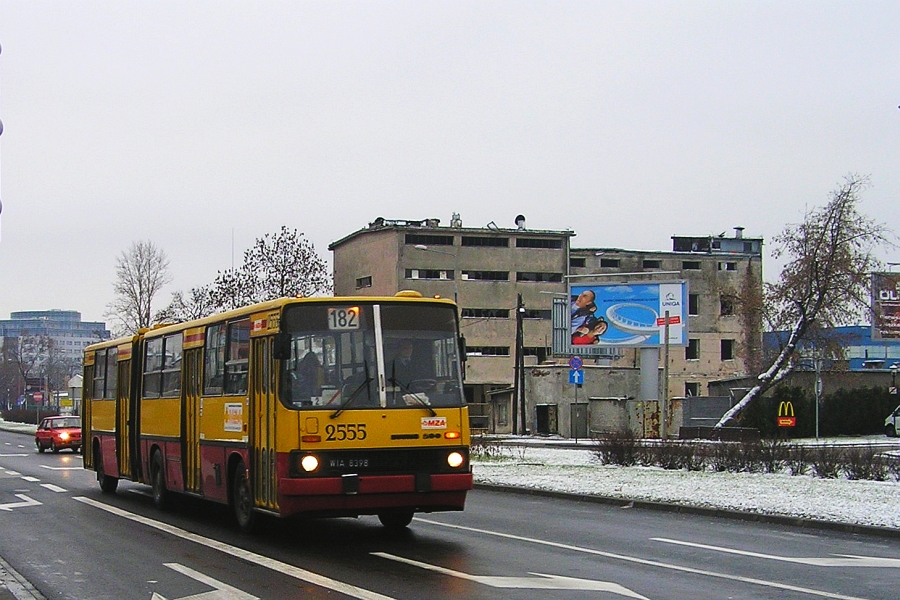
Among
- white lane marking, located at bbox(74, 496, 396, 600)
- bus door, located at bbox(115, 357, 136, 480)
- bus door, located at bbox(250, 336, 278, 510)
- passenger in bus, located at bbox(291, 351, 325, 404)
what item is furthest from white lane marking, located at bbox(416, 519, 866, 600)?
bus door, located at bbox(115, 357, 136, 480)

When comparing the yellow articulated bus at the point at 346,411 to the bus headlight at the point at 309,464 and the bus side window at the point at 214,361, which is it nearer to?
the bus headlight at the point at 309,464

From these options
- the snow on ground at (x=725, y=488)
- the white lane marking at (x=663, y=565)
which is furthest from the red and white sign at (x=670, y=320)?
the white lane marking at (x=663, y=565)

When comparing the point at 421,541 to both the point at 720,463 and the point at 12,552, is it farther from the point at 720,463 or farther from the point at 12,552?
the point at 720,463

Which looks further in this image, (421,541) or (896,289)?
(896,289)

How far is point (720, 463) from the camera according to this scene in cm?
2461

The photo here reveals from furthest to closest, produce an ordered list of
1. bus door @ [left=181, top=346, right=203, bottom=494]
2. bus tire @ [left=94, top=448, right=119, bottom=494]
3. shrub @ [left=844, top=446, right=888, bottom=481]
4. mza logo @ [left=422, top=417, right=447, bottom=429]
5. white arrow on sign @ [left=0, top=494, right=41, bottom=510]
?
bus tire @ [left=94, top=448, right=119, bottom=494] → shrub @ [left=844, top=446, right=888, bottom=481] → white arrow on sign @ [left=0, top=494, right=41, bottom=510] → bus door @ [left=181, top=346, right=203, bottom=494] → mza logo @ [left=422, top=417, right=447, bottom=429]

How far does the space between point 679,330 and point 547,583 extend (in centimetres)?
4670

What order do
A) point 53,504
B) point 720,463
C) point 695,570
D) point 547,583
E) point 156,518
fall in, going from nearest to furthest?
point 547,583 → point 695,570 → point 156,518 → point 53,504 → point 720,463

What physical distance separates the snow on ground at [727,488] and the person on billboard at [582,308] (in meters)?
30.3

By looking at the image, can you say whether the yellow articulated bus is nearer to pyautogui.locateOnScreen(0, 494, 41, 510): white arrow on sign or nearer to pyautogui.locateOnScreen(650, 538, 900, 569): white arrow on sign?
pyautogui.locateOnScreen(650, 538, 900, 569): white arrow on sign

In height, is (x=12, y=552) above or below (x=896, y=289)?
below

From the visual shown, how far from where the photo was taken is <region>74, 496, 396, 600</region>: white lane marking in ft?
34.4

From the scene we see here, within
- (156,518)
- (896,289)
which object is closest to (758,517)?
(156,518)

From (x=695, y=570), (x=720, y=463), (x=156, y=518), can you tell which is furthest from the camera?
(x=720, y=463)
